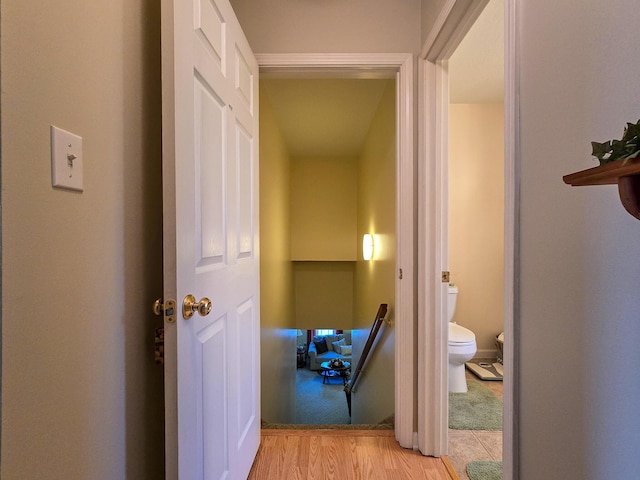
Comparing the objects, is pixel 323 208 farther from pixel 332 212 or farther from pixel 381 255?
pixel 381 255

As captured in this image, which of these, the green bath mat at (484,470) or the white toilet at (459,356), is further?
the white toilet at (459,356)

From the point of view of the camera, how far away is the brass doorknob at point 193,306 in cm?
90

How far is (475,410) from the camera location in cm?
229

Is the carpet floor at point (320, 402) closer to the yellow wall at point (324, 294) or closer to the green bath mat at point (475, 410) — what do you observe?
the yellow wall at point (324, 294)

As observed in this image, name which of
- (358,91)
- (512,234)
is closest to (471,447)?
(512,234)

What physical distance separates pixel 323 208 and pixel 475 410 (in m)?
3.30

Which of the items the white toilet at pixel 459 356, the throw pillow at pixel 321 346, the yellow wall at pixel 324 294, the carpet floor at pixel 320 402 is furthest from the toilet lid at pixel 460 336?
→ the throw pillow at pixel 321 346

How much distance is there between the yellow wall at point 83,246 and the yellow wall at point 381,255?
158cm

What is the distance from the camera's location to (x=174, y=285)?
0.87m

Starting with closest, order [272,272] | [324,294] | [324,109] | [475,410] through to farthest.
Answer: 1. [475,410]
2. [272,272]
3. [324,109]
4. [324,294]

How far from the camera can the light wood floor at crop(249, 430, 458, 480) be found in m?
1.58

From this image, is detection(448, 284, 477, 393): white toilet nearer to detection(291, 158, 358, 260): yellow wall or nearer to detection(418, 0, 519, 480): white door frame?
detection(418, 0, 519, 480): white door frame

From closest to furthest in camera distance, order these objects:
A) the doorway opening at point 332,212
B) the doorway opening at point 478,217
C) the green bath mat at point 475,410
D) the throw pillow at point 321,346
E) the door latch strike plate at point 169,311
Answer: the door latch strike plate at point 169,311 < the green bath mat at point 475,410 < the doorway opening at point 332,212 < the doorway opening at point 478,217 < the throw pillow at point 321,346

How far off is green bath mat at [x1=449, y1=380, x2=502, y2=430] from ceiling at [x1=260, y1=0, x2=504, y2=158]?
7.81 feet
